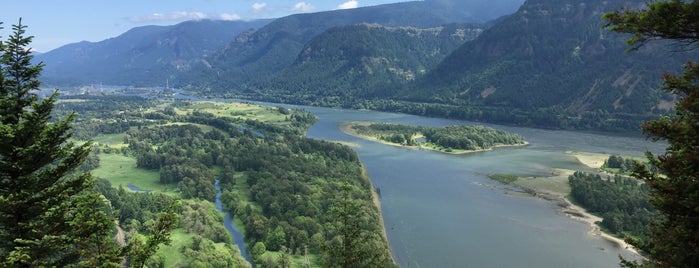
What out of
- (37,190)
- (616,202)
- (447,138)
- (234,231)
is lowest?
(234,231)

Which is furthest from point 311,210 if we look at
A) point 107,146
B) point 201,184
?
point 107,146

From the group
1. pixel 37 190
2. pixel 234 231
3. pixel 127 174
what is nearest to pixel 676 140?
pixel 37 190

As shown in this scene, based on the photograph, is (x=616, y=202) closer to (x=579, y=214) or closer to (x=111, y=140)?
(x=579, y=214)

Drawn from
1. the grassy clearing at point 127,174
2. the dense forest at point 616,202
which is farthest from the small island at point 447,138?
the grassy clearing at point 127,174

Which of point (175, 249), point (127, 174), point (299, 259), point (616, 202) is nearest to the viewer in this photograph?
point (299, 259)

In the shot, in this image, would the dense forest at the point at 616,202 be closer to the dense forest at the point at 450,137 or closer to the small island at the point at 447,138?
the small island at the point at 447,138
